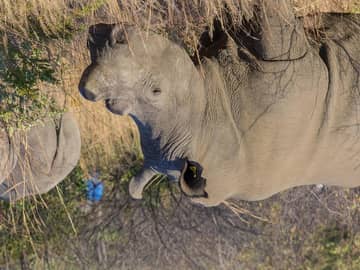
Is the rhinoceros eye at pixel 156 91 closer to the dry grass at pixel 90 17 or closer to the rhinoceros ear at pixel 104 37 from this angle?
the rhinoceros ear at pixel 104 37

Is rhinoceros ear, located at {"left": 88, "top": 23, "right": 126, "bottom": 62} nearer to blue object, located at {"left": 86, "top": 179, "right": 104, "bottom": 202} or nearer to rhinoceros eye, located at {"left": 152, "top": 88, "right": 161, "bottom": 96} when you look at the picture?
rhinoceros eye, located at {"left": 152, "top": 88, "right": 161, "bottom": 96}

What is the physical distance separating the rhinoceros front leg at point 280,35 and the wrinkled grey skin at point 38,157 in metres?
0.65

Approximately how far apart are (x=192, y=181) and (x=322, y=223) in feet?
4.37

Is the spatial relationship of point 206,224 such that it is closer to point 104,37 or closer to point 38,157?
point 38,157

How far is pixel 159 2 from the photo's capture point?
3.68 feet

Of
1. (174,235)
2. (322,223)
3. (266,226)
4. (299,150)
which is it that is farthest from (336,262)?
(299,150)

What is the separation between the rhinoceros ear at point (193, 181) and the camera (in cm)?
81

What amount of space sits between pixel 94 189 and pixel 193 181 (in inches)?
49.3

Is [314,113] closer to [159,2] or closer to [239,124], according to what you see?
[239,124]

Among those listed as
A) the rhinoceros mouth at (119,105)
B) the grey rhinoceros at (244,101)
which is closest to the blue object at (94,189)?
the grey rhinoceros at (244,101)

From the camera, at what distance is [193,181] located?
0.82 meters

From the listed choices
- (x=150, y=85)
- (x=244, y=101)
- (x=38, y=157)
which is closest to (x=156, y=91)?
(x=150, y=85)

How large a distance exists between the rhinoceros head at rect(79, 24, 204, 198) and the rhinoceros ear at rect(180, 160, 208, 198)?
0.02 metres

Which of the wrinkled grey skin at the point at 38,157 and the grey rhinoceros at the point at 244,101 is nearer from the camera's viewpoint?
the grey rhinoceros at the point at 244,101
